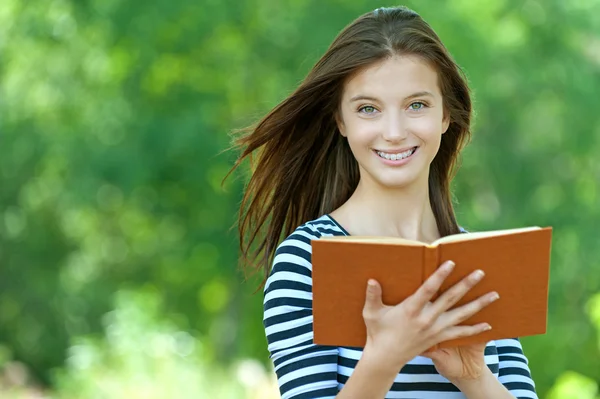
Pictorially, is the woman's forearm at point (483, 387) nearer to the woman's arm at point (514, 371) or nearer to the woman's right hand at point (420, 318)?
the woman's arm at point (514, 371)

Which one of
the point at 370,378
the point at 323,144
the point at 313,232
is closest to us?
the point at 370,378

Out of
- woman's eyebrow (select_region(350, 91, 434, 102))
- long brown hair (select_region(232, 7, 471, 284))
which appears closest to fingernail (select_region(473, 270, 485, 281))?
woman's eyebrow (select_region(350, 91, 434, 102))

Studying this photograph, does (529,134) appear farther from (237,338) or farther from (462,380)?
(462,380)

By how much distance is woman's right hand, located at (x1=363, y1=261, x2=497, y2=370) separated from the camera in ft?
6.65

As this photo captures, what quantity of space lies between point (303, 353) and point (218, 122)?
8.74 metres

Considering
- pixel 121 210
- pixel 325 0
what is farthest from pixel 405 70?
pixel 121 210

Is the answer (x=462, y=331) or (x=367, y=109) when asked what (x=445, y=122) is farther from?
(x=462, y=331)

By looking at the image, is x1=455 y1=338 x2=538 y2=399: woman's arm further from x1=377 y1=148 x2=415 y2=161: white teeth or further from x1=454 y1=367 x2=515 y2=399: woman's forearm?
x1=377 y1=148 x2=415 y2=161: white teeth

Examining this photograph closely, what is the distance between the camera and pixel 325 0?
33.1 feet

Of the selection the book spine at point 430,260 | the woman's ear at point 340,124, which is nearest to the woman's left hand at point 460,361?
the book spine at point 430,260

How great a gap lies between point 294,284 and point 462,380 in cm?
41

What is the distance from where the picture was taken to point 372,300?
2059 millimetres

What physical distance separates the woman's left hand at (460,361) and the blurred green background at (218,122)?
20.5ft

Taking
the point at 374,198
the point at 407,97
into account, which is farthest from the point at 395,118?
the point at 374,198
